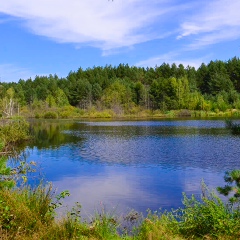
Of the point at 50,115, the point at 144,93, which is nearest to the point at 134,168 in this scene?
the point at 50,115

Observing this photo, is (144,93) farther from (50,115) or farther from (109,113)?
(50,115)

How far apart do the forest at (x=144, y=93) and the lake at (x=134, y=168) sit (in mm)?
50021

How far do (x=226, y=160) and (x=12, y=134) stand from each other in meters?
16.4

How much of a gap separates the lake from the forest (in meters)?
50.0

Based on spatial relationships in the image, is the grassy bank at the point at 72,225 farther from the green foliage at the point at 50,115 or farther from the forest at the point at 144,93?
the green foliage at the point at 50,115

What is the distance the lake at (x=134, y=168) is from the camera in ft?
38.8

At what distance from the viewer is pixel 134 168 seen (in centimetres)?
1750

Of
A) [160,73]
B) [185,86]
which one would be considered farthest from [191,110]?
[160,73]

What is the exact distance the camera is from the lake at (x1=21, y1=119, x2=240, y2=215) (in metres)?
11.8

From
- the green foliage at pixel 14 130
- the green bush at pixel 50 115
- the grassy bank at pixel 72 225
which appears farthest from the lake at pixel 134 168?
the green bush at pixel 50 115

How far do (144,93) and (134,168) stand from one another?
66002 millimetres

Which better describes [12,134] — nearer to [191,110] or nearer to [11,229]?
[11,229]

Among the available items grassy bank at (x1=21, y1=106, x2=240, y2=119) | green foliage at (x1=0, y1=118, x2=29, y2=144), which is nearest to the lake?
green foliage at (x1=0, y1=118, x2=29, y2=144)

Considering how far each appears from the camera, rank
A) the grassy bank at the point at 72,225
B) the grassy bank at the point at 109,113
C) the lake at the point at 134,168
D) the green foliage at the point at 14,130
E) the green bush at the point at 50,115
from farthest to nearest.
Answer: the green bush at the point at 50,115, the grassy bank at the point at 109,113, the green foliage at the point at 14,130, the lake at the point at 134,168, the grassy bank at the point at 72,225
